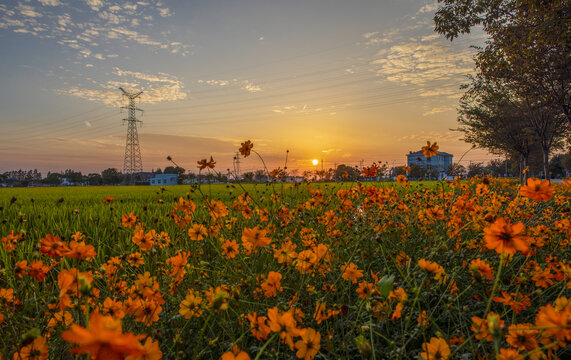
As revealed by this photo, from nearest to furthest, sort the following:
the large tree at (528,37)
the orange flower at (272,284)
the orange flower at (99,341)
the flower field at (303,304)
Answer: the orange flower at (99,341)
the flower field at (303,304)
the orange flower at (272,284)
the large tree at (528,37)

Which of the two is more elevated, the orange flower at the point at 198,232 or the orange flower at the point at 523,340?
the orange flower at the point at 198,232

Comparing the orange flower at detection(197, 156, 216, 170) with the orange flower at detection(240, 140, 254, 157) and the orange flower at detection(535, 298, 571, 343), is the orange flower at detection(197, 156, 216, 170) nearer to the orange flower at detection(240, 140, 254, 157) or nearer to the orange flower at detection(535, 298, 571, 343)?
the orange flower at detection(240, 140, 254, 157)

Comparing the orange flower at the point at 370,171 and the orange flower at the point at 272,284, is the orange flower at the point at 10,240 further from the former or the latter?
the orange flower at the point at 370,171

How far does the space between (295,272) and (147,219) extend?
9.23ft

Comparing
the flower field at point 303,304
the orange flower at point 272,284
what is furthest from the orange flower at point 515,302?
the orange flower at point 272,284

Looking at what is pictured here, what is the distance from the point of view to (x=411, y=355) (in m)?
1.37

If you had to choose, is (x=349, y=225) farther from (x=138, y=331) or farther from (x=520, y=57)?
(x=520, y=57)

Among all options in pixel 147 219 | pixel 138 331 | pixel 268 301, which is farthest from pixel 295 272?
pixel 147 219

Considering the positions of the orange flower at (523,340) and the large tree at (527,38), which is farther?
the large tree at (527,38)

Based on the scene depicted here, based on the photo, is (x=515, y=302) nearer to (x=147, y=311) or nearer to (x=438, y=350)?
(x=438, y=350)

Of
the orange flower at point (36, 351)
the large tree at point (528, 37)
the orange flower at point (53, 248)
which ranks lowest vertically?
the orange flower at point (36, 351)

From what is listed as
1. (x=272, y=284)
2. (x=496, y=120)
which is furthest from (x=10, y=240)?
(x=496, y=120)

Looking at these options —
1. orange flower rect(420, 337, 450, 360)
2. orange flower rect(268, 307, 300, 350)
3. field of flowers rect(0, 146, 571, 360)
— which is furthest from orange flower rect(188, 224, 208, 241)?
orange flower rect(420, 337, 450, 360)

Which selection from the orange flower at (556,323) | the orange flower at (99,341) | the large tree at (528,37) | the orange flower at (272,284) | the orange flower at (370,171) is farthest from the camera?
the large tree at (528,37)
